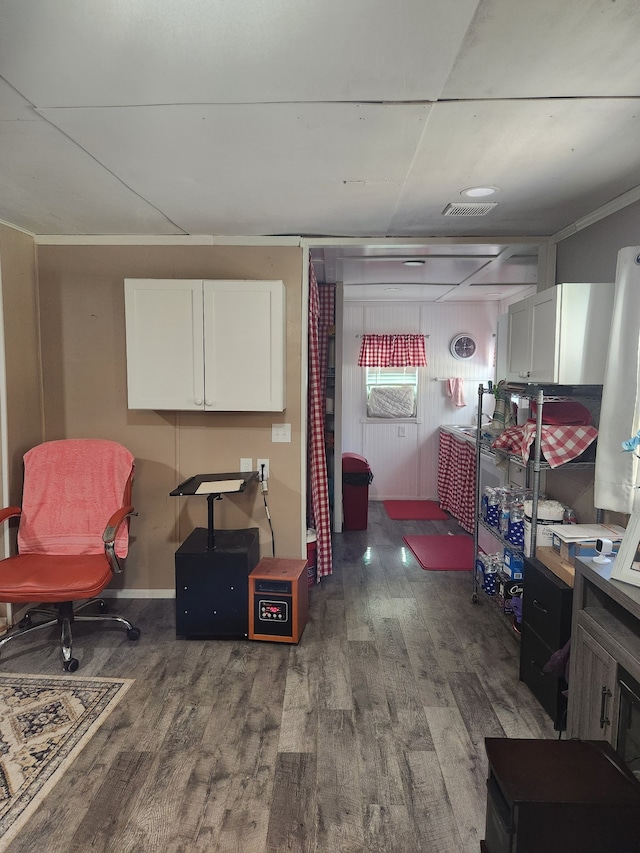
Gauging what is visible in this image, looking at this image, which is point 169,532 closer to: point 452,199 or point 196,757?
point 196,757

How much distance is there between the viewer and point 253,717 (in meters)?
2.33

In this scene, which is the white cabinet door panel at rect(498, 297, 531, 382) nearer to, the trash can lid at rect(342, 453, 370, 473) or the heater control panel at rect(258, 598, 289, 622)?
the heater control panel at rect(258, 598, 289, 622)

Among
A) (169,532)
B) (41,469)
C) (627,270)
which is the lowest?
(169,532)

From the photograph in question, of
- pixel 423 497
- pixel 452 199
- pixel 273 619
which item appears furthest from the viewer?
pixel 423 497

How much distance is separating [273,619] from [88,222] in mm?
2474

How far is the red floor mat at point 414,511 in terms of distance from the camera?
5578 millimetres

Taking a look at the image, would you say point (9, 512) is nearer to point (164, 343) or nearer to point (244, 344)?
point (164, 343)

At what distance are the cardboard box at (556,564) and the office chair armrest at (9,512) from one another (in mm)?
2785

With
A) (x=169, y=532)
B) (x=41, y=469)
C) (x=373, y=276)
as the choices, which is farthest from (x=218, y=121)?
(x=373, y=276)

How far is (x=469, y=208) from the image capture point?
2.77 metres

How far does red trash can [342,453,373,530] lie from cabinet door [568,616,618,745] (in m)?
3.16

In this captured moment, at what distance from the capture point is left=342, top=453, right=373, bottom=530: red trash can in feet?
16.9

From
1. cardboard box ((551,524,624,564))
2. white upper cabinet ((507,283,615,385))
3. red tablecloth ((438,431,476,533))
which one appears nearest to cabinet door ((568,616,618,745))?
cardboard box ((551,524,624,564))

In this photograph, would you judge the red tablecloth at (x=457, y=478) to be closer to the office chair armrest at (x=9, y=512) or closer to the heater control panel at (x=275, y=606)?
the heater control panel at (x=275, y=606)
